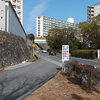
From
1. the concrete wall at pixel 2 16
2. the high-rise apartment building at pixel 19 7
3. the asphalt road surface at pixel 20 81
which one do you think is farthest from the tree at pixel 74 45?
the asphalt road surface at pixel 20 81

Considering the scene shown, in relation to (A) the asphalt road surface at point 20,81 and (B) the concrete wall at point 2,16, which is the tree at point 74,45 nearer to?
(B) the concrete wall at point 2,16

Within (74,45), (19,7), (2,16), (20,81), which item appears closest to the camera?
(20,81)

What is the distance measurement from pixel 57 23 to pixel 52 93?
104 m

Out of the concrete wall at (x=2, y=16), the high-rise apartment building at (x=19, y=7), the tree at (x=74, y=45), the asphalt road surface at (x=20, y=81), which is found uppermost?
the high-rise apartment building at (x=19, y=7)

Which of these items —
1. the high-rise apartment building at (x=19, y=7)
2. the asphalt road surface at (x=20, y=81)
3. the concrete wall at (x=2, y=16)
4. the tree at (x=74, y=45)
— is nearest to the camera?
the asphalt road surface at (x=20, y=81)

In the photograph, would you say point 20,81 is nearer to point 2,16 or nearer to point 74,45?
point 2,16

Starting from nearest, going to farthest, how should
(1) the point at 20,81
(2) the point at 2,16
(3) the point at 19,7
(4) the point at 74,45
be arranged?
(1) the point at 20,81 → (2) the point at 2,16 → (4) the point at 74,45 → (3) the point at 19,7

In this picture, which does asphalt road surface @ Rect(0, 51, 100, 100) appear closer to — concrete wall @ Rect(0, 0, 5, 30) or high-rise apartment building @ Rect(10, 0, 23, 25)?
concrete wall @ Rect(0, 0, 5, 30)

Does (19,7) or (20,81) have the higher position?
(19,7)

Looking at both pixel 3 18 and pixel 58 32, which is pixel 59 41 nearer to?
pixel 58 32

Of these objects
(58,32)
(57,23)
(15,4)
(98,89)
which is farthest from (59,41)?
(57,23)

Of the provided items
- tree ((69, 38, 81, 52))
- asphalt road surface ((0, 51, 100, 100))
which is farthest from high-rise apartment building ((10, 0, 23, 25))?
asphalt road surface ((0, 51, 100, 100))

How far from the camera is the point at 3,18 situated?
14.6m

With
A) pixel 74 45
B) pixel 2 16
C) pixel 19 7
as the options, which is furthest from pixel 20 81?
pixel 19 7
